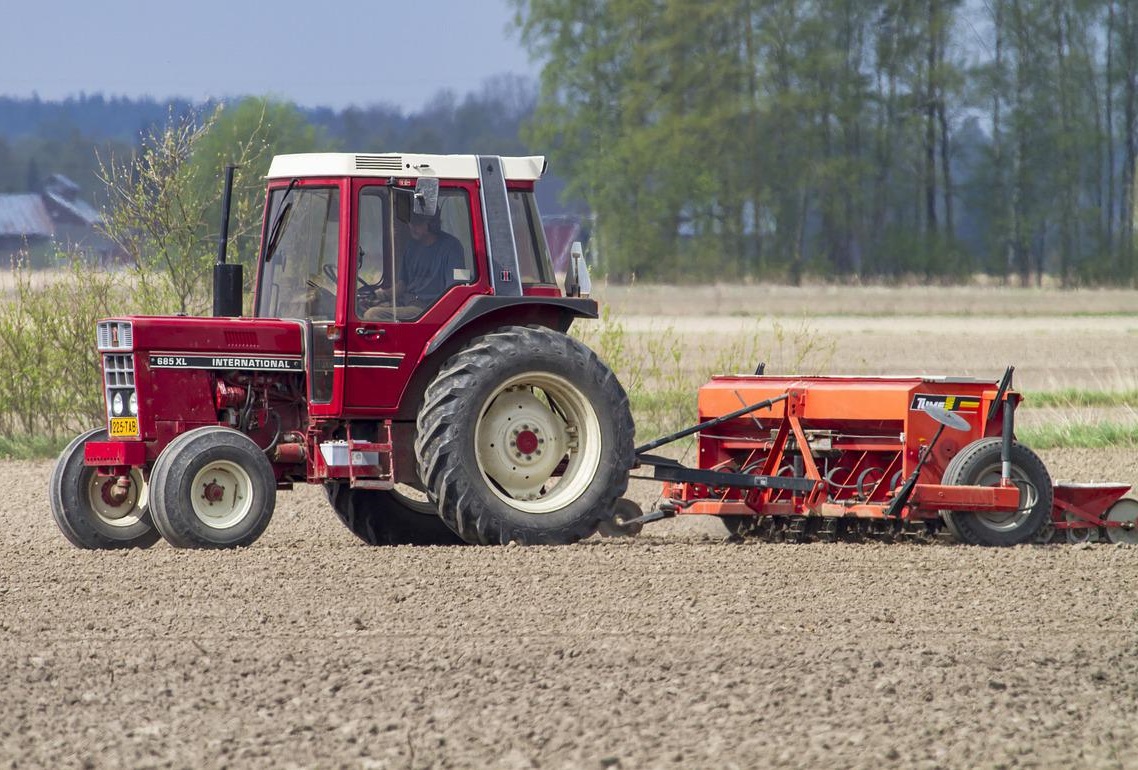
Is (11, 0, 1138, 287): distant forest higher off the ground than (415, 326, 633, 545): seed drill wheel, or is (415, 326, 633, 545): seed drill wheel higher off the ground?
(11, 0, 1138, 287): distant forest

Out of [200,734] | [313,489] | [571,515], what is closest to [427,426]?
[571,515]

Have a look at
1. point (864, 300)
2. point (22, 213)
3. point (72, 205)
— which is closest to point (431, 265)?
point (864, 300)

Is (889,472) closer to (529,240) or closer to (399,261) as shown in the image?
(529,240)

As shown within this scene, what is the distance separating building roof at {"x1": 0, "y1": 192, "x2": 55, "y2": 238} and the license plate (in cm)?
4563

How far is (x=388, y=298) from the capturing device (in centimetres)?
845

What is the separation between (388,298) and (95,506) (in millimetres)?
1955

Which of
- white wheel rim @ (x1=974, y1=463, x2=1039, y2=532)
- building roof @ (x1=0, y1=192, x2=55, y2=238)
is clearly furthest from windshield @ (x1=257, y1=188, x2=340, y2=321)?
building roof @ (x1=0, y1=192, x2=55, y2=238)

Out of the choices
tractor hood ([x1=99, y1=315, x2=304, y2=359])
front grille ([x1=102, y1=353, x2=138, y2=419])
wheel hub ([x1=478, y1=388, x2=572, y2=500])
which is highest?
tractor hood ([x1=99, y1=315, x2=304, y2=359])

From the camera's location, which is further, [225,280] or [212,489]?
[225,280]

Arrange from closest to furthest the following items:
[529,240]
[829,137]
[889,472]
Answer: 1. [529,240]
2. [889,472]
3. [829,137]

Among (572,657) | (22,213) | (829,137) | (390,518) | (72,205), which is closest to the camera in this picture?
(572,657)

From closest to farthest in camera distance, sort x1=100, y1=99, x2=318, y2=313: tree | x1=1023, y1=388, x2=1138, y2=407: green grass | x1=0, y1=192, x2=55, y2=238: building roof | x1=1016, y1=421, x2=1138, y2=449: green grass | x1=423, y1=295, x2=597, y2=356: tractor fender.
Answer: x1=423, y1=295, x2=597, y2=356: tractor fender, x1=100, y1=99, x2=318, y2=313: tree, x1=1016, y1=421, x2=1138, y2=449: green grass, x1=1023, y1=388, x2=1138, y2=407: green grass, x1=0, y1=192, x2=55, y2=238: building roof

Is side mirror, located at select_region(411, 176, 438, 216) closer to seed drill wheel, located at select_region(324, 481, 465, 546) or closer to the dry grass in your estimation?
seed drill wheel, located at select_region(324, 481, 465, 546)

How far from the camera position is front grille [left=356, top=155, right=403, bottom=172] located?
8453 millimetres
